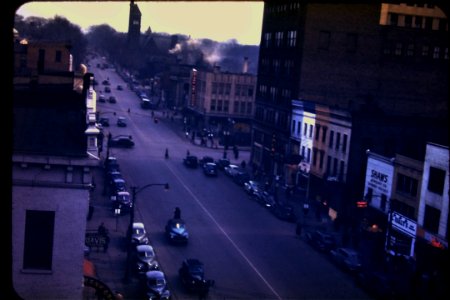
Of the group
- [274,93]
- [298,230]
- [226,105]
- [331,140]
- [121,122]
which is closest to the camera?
[298,230]

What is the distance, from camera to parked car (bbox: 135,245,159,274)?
17422 mm

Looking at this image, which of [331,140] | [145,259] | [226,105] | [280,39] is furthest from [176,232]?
[226,105]

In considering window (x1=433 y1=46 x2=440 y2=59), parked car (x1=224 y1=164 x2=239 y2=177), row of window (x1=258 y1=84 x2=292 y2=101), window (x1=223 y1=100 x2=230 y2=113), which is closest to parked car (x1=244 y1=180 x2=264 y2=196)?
parked car (x1=224 y1=164 x2=239 y2=177)

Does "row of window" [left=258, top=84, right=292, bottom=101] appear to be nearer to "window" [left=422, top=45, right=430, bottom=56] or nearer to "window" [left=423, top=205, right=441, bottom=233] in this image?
"window" [left=422, top=45, right=430, bottom=56]

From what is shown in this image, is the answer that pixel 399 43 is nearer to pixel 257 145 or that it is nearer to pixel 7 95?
pixel 257 145

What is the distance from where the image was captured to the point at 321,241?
2152 cm

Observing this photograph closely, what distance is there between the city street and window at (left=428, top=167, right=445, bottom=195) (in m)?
4.60

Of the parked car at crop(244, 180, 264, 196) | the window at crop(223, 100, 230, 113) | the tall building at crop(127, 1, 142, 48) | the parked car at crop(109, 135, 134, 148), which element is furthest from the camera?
the window at crop(223, 100, 230, 113)

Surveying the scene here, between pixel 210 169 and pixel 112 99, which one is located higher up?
pixel 112 99

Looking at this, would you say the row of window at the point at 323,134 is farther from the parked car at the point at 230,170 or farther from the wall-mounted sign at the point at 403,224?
the wall-mounted sign at the point at 403,224

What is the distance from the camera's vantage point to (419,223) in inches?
798

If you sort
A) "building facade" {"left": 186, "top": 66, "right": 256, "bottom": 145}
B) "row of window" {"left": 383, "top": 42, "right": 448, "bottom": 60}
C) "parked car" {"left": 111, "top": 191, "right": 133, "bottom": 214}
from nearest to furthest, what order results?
"parked car" {"left": 111, "top": 191, "right": 133, "bottom": 214} → "row of window" {"left": 383, "top": 42, "right": 448, "bottom": 60} → "building facade" {"left": 186, "top": 66, "right": 256, "bottom": 145}

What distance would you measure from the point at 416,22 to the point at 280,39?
30.2ft

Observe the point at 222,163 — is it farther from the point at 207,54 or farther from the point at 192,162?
the point at 207,54
